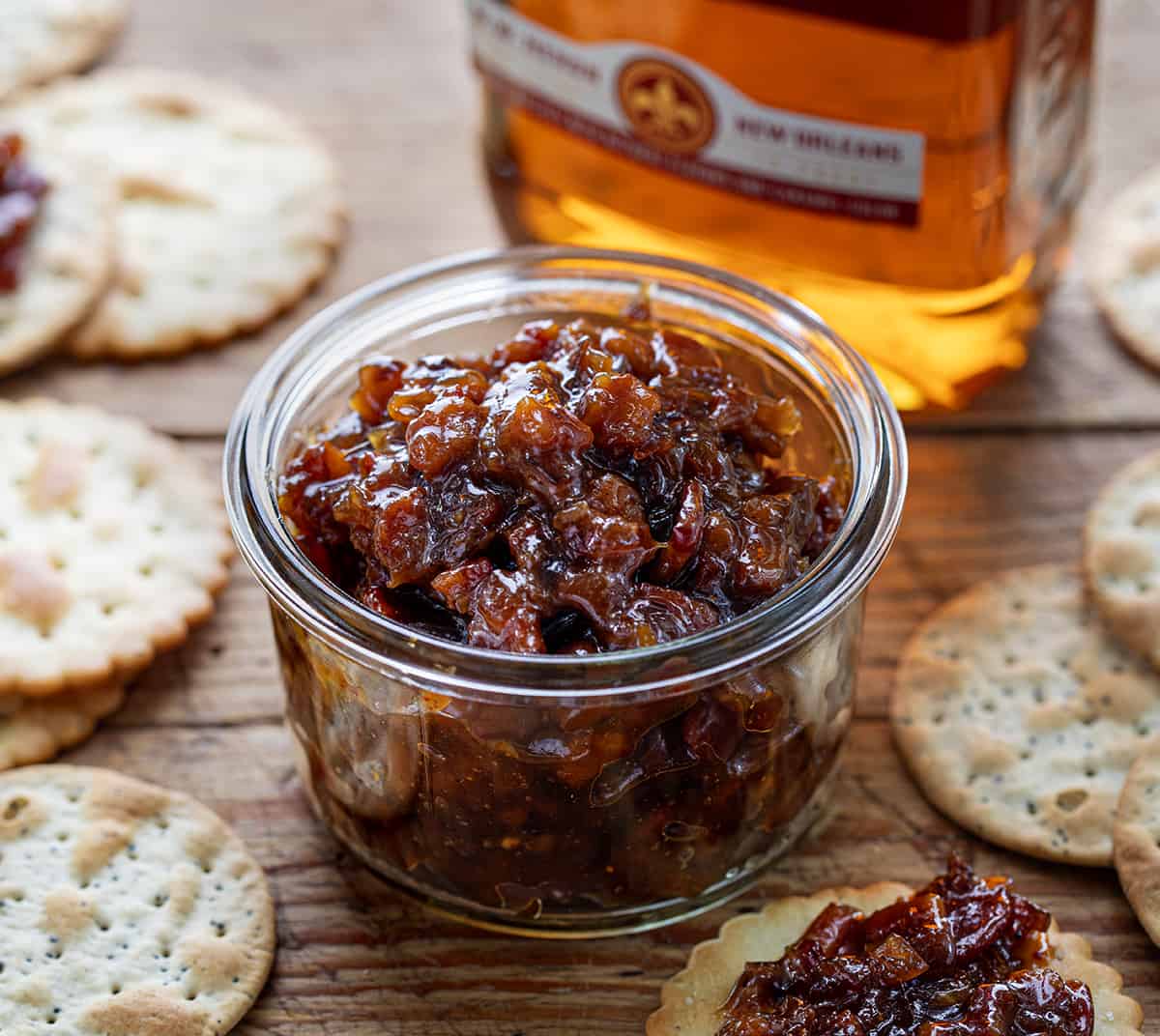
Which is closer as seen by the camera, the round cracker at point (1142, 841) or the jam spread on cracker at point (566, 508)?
the jam spread on cracker at point (566, 508)

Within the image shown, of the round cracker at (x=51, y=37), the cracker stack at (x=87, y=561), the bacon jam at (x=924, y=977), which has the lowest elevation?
the cracker stack at (x=87, y=561)

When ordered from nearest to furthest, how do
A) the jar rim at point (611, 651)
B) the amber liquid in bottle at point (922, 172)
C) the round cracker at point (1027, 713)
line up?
1. the jar rim at point (611, 651)
2. the round cracker at point (1027, 713)
3. the amber liquid in bottle at point (922, 172)

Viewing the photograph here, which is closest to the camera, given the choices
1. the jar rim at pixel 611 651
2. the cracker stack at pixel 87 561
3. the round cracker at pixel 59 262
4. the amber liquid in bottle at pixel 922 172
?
the jar rim at pixel 611 651

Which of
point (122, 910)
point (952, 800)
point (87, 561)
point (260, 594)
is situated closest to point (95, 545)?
point (87, 561)

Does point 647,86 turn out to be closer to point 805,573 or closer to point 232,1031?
point 805,573

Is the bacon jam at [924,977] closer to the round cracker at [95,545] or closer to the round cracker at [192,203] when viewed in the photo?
the round cracker at [95,545]

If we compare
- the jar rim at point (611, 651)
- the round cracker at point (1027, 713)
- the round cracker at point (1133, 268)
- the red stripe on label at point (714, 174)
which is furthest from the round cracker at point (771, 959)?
the round cracker at point (1133, 268)

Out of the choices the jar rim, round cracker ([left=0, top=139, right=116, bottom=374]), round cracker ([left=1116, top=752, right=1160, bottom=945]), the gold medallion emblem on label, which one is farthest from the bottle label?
round cracker ([left=1116, top=752, right=1160, bottom=945])
